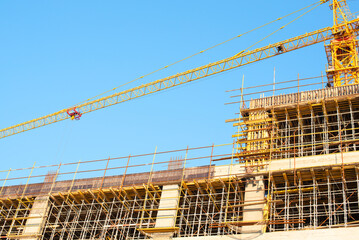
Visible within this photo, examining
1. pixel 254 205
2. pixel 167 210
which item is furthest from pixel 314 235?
pixel 167 210

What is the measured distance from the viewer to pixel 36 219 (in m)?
36.9

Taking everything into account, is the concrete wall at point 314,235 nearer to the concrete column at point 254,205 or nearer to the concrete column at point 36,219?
the concrete column at point 254,205

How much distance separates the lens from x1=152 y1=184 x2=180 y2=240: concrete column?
31.3 metres

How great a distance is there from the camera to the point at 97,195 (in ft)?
118

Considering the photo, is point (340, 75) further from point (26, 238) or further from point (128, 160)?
point (26, 238)

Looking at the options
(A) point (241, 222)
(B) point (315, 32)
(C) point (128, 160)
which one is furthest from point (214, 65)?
(A) point (241, 222)

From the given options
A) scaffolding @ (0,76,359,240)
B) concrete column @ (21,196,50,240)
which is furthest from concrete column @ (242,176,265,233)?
concrete column @ (21,196,50,240)

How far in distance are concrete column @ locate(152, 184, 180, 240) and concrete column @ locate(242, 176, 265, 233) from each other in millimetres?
5033

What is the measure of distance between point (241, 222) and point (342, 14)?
35.1 metres

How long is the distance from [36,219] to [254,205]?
58.4 ft

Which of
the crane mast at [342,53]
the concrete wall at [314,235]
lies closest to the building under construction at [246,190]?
the concrete wall at [314,235]

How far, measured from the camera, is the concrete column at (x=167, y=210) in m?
31.3

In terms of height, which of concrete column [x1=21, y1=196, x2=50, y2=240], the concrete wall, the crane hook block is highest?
the crane hook block

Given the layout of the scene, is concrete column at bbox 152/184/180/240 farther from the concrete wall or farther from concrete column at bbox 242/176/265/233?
the concrete wall
